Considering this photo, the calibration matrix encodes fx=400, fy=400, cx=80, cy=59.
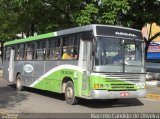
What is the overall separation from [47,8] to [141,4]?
233 inches

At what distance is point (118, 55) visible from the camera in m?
13.6

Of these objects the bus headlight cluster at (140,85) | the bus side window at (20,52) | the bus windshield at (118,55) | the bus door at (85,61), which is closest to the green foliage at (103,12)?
the bus side window at (20,52)

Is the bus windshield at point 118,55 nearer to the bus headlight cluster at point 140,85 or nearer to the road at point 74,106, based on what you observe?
the bus headlight cluster at point 140,85

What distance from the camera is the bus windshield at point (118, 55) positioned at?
1321 centimetres

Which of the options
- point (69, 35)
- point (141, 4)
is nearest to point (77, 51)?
point (69, 35)

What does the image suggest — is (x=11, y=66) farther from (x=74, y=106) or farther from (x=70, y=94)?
(x=74, y=106)

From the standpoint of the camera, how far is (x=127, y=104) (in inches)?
582

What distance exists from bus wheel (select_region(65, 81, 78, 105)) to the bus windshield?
70.4 inches

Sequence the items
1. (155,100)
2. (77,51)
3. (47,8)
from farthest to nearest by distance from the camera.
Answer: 1. (47,8)
2. (155,100)
3. (77,51)

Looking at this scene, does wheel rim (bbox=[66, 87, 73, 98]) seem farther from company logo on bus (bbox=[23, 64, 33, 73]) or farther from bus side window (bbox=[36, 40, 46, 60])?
company logo on bus (bbox=[23, 64, 33, 73])

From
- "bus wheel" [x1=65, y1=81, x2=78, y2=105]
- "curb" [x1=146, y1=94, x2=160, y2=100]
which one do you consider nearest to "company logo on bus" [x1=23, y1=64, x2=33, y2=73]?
"bus wheel" [x1=65, y1=81, x2=78, y2=105]

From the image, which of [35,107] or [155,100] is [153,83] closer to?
[155,100]

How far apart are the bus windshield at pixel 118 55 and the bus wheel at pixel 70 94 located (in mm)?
1788

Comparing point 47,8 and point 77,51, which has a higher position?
point 47,8
